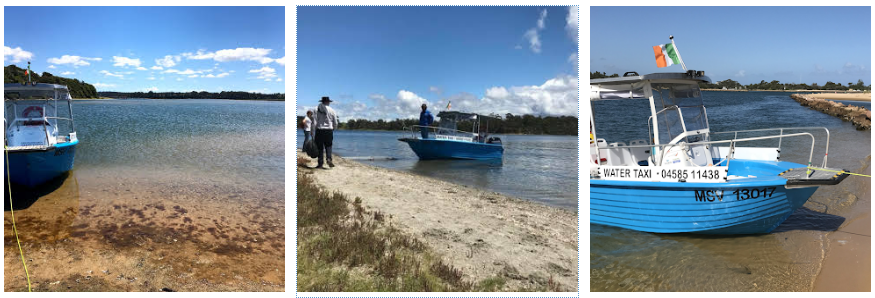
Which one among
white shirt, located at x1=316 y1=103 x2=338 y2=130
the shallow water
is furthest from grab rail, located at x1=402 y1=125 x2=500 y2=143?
white shirt, located at x1=316 y1=103 x2=338 y2=130

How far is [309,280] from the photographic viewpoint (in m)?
2.89

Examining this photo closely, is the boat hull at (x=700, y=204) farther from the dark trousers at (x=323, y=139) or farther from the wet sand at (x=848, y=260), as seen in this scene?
the dark trousers at (x=323, y=139)

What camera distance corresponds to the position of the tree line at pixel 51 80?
7.30 meters

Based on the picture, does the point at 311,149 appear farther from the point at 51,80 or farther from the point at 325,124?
the point at 51,80

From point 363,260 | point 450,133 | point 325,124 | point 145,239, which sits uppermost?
point 325,124

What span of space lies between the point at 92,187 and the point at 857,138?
21.3m

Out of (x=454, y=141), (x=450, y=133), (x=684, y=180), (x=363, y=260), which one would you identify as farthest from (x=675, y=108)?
(x=450, y=133)

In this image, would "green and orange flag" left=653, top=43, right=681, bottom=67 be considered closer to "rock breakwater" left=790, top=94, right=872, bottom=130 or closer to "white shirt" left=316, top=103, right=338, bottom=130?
"white shirt" left=316, top=103, right=338, bottom=130

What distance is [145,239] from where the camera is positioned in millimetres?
5148

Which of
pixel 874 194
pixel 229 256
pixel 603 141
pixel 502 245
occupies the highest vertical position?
pixel 603 141

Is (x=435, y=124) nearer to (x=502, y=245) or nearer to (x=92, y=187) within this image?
(x=92, y=187)

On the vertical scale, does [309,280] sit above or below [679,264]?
above

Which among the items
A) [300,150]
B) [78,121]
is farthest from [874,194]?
[78,121]

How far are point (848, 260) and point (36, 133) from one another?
40.3 feet
